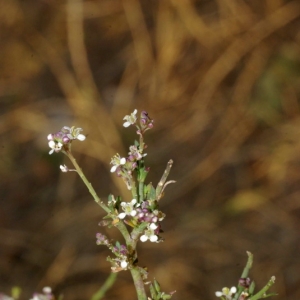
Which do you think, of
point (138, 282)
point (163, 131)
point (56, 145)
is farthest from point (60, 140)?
point (163, 131)

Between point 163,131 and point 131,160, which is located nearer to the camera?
point 131,160

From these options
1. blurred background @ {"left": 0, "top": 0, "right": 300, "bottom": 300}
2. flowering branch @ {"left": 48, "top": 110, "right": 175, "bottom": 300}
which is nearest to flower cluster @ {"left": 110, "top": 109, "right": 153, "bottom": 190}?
flowering branch @ {"left": 48, "top": 110, "right": 175, "bottom": 300}

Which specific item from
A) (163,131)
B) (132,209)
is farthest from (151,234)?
(163,131)

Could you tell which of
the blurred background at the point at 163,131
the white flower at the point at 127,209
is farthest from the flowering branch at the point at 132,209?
the blurred background at the point at 163,131

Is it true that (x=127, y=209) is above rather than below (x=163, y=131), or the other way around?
below

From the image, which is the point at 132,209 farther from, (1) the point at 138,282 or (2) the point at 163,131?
(2) the point at 163,131

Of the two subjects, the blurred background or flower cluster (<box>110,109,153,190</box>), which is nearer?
flower cluster (<box>110,109,153,190</box>)

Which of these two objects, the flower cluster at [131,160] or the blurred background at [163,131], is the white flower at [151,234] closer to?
the flower cluster at [131,160]

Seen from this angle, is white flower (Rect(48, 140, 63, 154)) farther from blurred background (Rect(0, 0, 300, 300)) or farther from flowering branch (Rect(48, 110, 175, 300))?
blurred background (Rect(0, 0, 300, 300))
